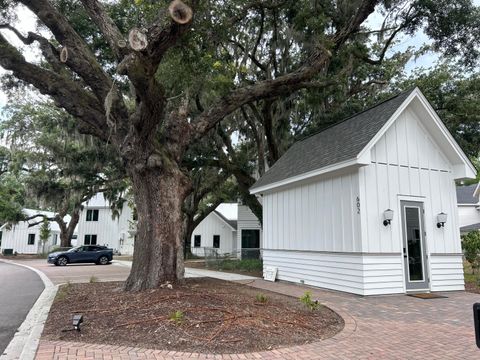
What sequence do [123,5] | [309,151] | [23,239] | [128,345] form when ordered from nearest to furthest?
[128,345] → [123,5] → [309,151] → [23,239]

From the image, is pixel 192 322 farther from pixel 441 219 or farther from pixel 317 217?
pixel 441 219

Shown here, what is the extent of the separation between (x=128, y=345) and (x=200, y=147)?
12.2m

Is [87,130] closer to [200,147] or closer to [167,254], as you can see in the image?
[167,254]

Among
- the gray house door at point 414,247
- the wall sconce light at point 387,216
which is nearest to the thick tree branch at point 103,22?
the wall sconce light at point 387,216

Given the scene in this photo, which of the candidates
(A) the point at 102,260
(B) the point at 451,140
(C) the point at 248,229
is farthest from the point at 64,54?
(C) the point at 248,229

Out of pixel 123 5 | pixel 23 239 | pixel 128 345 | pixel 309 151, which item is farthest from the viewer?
pixel 23 239

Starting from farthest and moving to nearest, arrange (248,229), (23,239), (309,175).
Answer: (23,239), (248,229), (309,175)

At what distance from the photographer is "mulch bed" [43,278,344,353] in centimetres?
506

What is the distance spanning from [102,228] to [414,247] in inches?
1341

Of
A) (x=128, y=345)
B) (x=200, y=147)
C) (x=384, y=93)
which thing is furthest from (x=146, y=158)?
(x=384, y=93)

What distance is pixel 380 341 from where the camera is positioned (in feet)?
17.2

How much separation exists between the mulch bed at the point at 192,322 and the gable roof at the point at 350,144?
3.84m

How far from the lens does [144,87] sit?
264 inches

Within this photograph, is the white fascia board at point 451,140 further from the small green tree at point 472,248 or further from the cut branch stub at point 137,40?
the cut branch stub at point 137,40
